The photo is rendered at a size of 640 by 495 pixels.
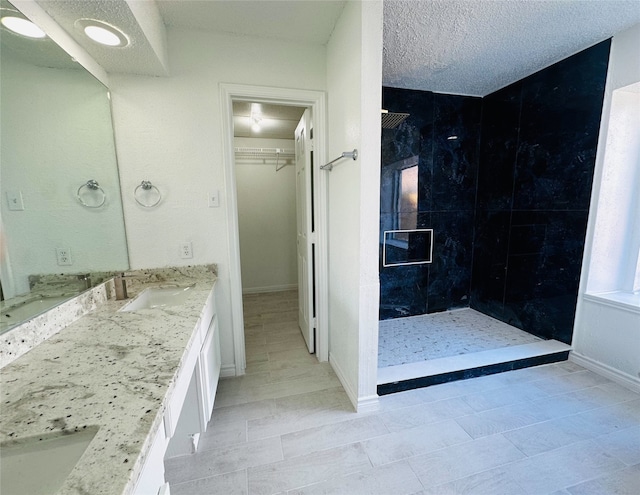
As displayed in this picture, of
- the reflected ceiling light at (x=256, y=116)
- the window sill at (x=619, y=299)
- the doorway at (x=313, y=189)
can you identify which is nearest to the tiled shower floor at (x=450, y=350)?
the window sill at (x=619, y=299)

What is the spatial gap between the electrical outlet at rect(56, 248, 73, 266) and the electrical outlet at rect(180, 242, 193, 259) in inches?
22.4

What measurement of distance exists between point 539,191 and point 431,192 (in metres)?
0.90

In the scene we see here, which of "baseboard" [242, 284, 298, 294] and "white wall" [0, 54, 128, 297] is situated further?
"baseboard" [242, 284, 298, 294]

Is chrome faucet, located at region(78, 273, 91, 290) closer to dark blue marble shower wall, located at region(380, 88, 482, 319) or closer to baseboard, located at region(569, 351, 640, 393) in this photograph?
dark blue marble shower wall, located at region(380, 88, 482, 319)

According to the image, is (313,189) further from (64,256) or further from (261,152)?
(261,152)

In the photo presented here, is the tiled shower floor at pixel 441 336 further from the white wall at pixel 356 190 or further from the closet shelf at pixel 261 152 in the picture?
the closet shelf at pixel 261 152

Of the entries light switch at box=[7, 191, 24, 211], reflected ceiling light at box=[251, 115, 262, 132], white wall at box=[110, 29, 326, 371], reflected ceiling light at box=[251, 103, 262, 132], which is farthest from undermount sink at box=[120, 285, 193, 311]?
reflected ceiling light at box=[251, 115, 262, 132]

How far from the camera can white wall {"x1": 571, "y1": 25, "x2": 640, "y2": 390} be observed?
177cm

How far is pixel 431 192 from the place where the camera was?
2.83 metres

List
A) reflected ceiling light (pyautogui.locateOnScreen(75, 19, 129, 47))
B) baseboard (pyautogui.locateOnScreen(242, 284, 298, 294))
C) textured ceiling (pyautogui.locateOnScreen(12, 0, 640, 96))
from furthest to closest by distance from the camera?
baseboard (pyautogui.locateOnScreen(242, 284, 298, 294)) < textured ceiling (pyautogui.locateOnScreen(12, 0, 640, 96)) < reflected ceiling light (pyautogui.locateOnScreen(75, 19, 129, 47))

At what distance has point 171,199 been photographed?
1762 millimetres

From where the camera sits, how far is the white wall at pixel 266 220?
387 centimetres

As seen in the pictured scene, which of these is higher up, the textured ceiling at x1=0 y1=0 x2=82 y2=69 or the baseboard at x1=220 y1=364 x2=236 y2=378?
the textured ceiling at x1=0 y1=0 x2=82 y2=69

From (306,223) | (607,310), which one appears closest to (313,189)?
(306,223)
